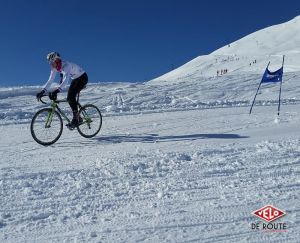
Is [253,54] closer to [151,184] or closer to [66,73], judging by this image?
[66,73]

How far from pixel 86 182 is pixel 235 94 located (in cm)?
2251

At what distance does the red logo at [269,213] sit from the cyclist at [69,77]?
591 centimetres

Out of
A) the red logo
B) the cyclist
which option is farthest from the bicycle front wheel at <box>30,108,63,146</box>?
the red logo

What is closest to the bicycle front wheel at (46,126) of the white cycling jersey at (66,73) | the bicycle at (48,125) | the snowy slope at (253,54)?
the bicycle at (48,125)

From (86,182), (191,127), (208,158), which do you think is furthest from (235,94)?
(86,182)

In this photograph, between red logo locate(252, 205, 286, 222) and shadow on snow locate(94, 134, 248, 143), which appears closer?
red logo locate(252, 205, 286, 222)

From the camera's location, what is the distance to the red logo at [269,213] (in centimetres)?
548

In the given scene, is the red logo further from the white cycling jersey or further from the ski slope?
the white cycling jersey

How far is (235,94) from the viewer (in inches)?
1116

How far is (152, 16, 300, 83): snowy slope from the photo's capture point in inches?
3102

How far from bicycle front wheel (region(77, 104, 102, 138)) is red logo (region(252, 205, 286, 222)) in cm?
622

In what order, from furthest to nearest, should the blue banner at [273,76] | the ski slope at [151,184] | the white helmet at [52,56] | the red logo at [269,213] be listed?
1. the blue banner at [273,76]
2. the white helmet at [52,56]
3. the red logo at [269,213]
4. the ski slope at [151,184]

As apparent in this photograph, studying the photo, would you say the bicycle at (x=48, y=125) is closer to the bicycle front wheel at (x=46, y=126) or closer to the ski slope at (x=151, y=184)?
the bicycle front wheel at (x=46, y=126)

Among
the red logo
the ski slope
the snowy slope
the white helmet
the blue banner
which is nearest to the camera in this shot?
the ski slope
